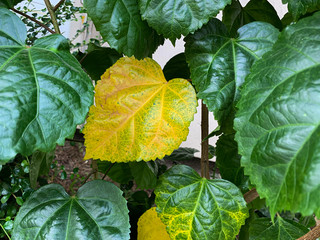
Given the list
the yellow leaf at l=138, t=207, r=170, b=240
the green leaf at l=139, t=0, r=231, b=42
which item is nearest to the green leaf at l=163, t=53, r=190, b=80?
the green leaf at l=139, t=0, r=231, b=42

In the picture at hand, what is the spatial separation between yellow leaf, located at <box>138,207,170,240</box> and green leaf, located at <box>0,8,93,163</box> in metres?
0.38

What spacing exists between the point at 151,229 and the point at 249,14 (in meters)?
0.57

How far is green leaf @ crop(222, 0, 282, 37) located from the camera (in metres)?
0.83

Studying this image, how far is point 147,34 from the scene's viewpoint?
0.68 m

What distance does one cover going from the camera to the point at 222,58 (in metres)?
0.66

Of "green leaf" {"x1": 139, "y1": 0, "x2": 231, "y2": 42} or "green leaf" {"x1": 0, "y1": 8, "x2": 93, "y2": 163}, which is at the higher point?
"green leaf" {"x1": 139, "y1": 0, "x2": 231, "y2": 42}

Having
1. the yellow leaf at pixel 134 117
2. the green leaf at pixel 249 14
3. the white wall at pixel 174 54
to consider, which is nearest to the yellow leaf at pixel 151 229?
the yellow leaf at pixel 134 117

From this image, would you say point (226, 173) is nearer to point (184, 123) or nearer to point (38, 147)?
point (184, 123)

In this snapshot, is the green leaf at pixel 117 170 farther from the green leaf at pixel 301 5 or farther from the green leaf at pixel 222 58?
the green leaf at pixel 301 5

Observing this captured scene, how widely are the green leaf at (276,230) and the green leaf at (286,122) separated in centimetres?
39

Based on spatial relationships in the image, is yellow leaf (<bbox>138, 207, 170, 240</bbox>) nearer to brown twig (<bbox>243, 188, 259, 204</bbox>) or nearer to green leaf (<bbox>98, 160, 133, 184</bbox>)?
brown twig (<bbox>243, 188, 259, 204</bbox>)

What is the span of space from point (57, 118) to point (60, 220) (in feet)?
0.89

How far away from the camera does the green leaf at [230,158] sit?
2.70ft

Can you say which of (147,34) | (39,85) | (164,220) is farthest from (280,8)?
(39,85)
